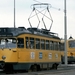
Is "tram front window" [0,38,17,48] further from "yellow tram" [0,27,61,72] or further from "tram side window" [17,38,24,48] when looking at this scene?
"tram side window" [17,38,24,48]

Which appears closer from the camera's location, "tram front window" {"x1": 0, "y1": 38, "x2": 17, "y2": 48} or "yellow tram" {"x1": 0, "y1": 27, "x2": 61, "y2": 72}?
"yellow tram" {"x1": 0, "y1": 27, "x2": 61, "y2": 72}

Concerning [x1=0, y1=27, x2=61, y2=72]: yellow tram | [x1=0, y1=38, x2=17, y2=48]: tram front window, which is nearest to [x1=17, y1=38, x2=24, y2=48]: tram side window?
[x1=0, y1=27, x2=61, y2=72]: yellow tram

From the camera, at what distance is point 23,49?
24.4m

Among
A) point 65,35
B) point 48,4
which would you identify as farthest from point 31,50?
point 65,35

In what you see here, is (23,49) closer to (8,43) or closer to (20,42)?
(20,42)

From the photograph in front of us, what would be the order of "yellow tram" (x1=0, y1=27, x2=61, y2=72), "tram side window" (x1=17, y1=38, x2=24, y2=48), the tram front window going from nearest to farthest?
"yellow tram" (x1=0, y1=27, x2=61, y2=72)
the tram front window
"tram side window" (x1=17, y1=38, x2=24, y2=48)

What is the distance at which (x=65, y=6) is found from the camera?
1598 inches

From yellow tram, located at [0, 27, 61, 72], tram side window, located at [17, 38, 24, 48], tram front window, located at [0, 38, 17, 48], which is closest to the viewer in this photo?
yellow tram, located at [0, 27, 61, 72]

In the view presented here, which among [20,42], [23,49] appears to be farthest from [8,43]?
[23,49]

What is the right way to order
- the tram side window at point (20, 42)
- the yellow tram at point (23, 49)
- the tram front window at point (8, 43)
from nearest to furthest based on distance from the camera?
1. the yellow tram at point (23, 49)
2. the tram front window at point (8, 43)
3. the tram side window at point (20, 42)

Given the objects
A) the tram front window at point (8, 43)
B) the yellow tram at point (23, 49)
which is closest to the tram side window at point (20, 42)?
the yellow tram at point (23, 49)

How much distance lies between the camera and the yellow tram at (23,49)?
23609 millimetres

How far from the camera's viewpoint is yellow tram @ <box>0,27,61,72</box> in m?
23.6

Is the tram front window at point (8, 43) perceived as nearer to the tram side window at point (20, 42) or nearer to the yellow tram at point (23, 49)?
the yellow tram at point (23, 49)
